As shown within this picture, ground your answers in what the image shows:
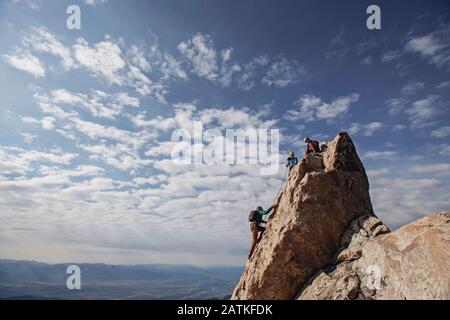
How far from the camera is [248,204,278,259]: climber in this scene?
28078 millimetres

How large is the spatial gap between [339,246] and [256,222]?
8089mm

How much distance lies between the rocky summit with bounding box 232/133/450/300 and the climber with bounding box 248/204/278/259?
110 centimetres

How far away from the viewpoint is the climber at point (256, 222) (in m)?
28.1

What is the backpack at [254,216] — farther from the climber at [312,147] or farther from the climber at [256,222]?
the climber at [312,147]

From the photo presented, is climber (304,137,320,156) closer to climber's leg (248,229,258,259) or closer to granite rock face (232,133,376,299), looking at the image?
granite rock face (232,133,376,299)

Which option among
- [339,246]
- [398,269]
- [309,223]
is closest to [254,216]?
[309,223]
